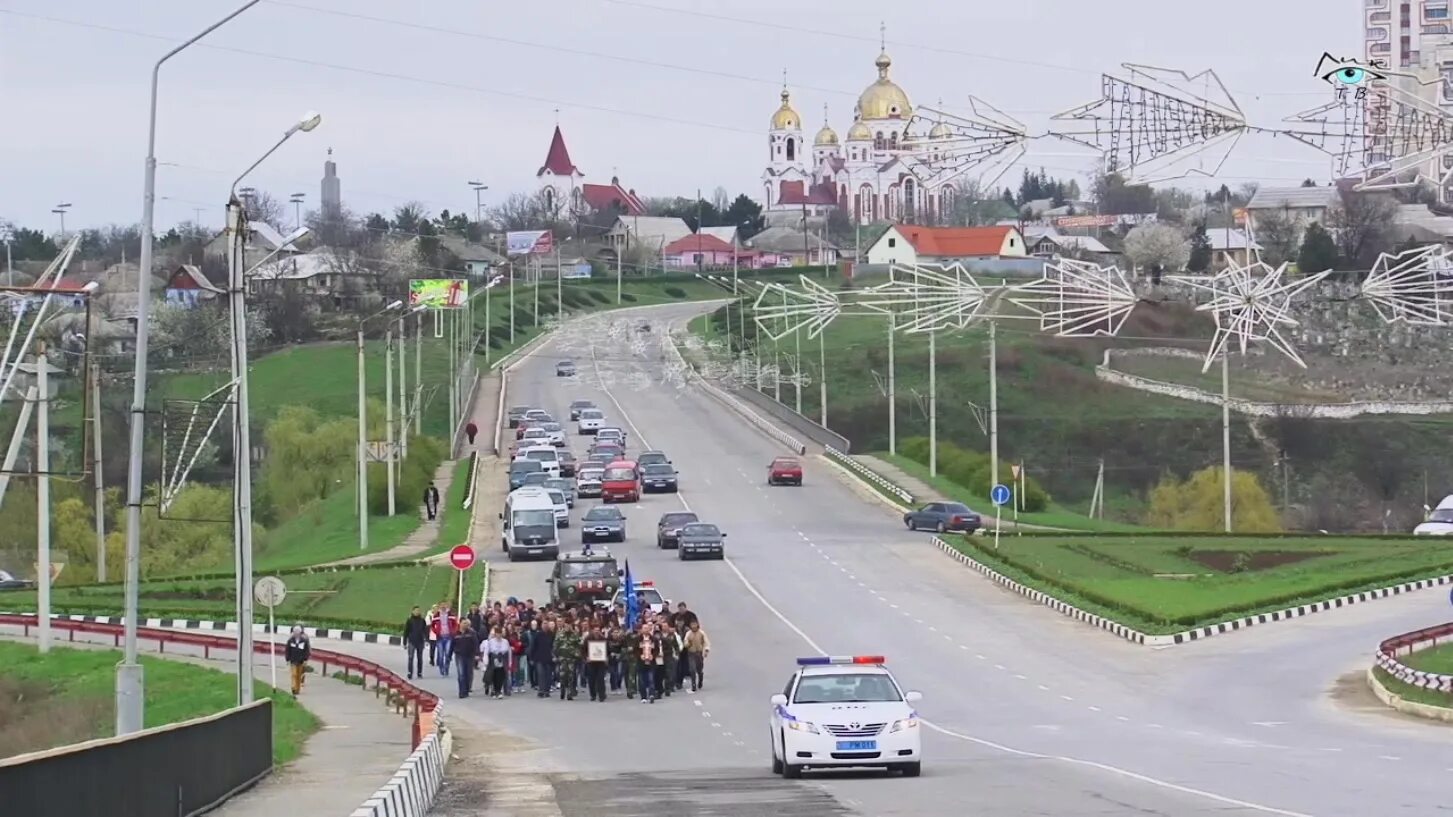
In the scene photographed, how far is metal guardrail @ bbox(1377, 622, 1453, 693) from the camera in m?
35.6

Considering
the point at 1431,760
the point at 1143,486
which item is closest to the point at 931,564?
the point at 1431,760

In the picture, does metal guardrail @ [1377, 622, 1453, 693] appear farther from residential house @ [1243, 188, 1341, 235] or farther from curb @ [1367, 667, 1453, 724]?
residential house @ [1243, 188, 1341, 235]

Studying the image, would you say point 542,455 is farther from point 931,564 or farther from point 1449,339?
point 1449,339

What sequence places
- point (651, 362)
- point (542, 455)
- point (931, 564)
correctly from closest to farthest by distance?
point (931, 564) → point (542, 455) → point (651, 362)

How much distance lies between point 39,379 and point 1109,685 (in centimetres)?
2351

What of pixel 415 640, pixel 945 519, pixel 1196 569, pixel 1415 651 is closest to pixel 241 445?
pixel 415 640

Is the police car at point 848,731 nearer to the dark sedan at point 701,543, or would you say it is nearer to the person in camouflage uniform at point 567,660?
the person in camouflage uniform at point 567,660

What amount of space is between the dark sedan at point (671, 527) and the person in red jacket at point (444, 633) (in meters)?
23.8

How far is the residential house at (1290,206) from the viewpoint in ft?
227

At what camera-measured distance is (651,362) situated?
151 metres

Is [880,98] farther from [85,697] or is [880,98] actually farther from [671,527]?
[671,527]

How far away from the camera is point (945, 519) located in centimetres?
7338

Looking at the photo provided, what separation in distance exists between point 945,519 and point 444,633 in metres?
32.0

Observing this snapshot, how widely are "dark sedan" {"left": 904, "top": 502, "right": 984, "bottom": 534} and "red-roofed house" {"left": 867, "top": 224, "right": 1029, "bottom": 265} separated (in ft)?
133
